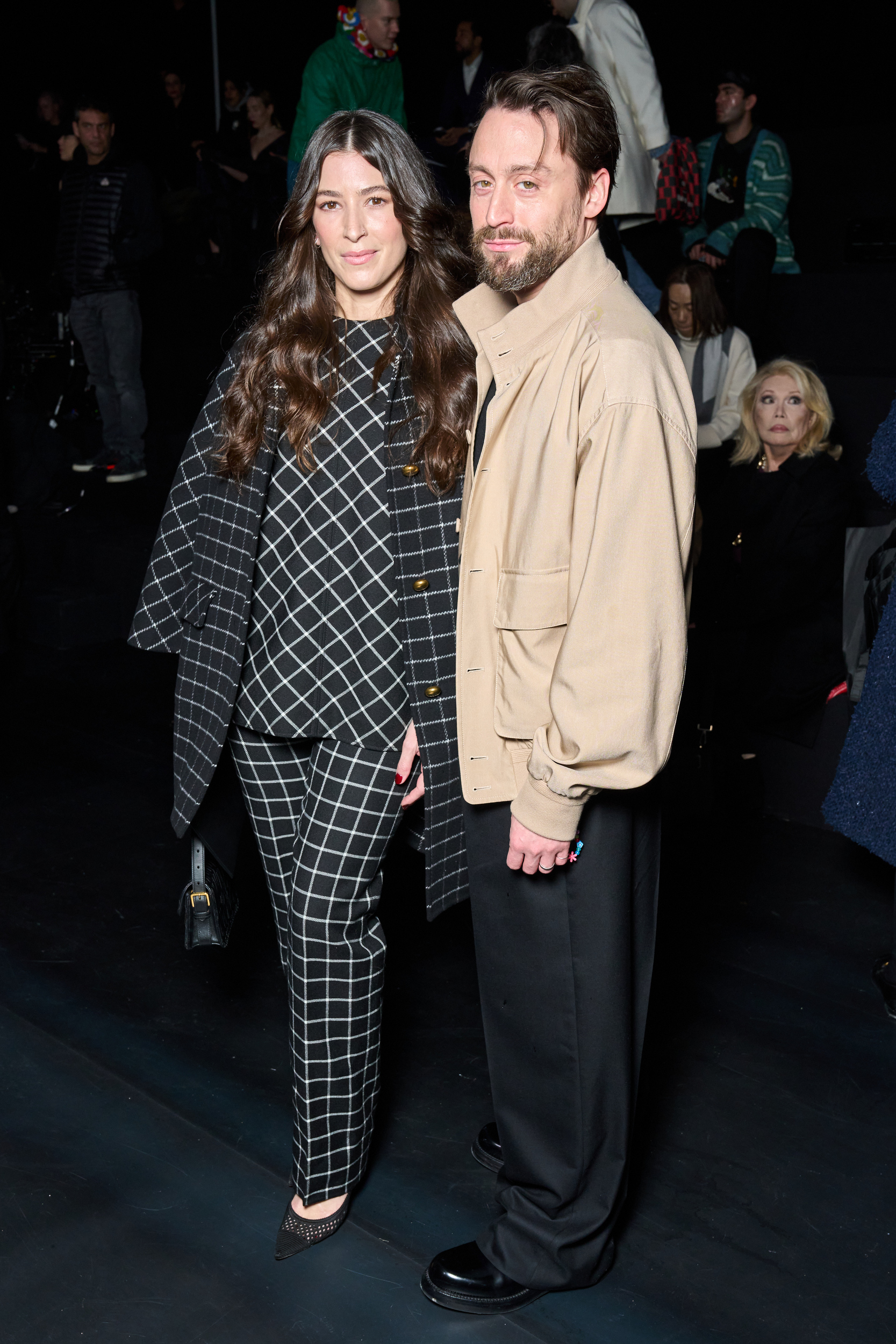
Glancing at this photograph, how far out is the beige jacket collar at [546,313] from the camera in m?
1.56

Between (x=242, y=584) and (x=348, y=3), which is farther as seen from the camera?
(x=348, y=3)

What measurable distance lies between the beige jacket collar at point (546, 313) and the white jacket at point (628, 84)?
227cm

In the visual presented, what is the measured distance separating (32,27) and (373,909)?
10431mm

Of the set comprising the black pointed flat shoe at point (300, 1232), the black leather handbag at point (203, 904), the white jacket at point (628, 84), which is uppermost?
the white jacket at point (628, 84)

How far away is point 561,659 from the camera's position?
1.50m

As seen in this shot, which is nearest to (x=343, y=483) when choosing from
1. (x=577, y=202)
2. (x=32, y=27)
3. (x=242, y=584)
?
(x=242, y=584)

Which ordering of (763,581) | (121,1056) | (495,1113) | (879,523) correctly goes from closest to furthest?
(495,1113)
(121,1056)
(763,581)
(879,523)

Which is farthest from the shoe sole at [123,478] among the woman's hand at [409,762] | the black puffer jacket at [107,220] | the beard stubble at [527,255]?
the beard stubble at [527,255]

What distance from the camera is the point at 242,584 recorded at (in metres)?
1.92

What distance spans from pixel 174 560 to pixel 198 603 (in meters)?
0.14

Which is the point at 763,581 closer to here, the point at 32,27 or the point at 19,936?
the point at 19,936

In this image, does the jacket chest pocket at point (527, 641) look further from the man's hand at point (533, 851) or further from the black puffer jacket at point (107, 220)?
the black puffer jacket at point (107, 220)

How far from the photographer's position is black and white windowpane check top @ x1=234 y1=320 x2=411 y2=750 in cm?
190

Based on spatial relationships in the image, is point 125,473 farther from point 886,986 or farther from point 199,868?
point 886,986
